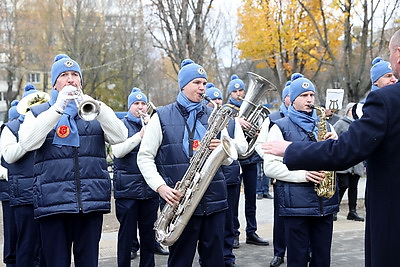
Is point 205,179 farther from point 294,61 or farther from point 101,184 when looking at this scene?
point 294,61

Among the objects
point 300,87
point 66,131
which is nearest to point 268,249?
point 300,87

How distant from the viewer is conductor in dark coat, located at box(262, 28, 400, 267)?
2.88 m

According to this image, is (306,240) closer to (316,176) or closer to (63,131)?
(316,176)

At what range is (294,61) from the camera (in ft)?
60.6

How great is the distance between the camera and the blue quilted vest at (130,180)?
6.17 m

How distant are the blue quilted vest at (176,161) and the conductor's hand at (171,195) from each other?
0.54ft

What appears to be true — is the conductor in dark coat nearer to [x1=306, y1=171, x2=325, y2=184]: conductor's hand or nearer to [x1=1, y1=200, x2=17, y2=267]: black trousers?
[x1=306, y1=171, x2=325, y2=184]: conductor's hand

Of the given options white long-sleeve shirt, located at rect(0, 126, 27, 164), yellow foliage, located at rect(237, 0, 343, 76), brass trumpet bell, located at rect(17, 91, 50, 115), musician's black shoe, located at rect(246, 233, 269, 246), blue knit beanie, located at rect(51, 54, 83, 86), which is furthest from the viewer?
yellow foliage, located at rect(237, 0, 343, 76)

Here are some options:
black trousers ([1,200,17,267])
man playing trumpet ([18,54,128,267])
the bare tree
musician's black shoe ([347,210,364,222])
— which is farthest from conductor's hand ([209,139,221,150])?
the bare tree

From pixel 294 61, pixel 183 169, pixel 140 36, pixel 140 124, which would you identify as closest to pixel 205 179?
pixel 183 169

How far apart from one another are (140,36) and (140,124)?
108 ft

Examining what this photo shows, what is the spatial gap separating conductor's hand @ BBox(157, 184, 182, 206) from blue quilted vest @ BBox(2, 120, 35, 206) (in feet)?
5.99

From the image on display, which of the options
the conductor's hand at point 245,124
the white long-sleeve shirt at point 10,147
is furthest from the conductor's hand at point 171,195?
the conductor's hand at point 245,124

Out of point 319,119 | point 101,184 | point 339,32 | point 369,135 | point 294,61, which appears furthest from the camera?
point 294,61
